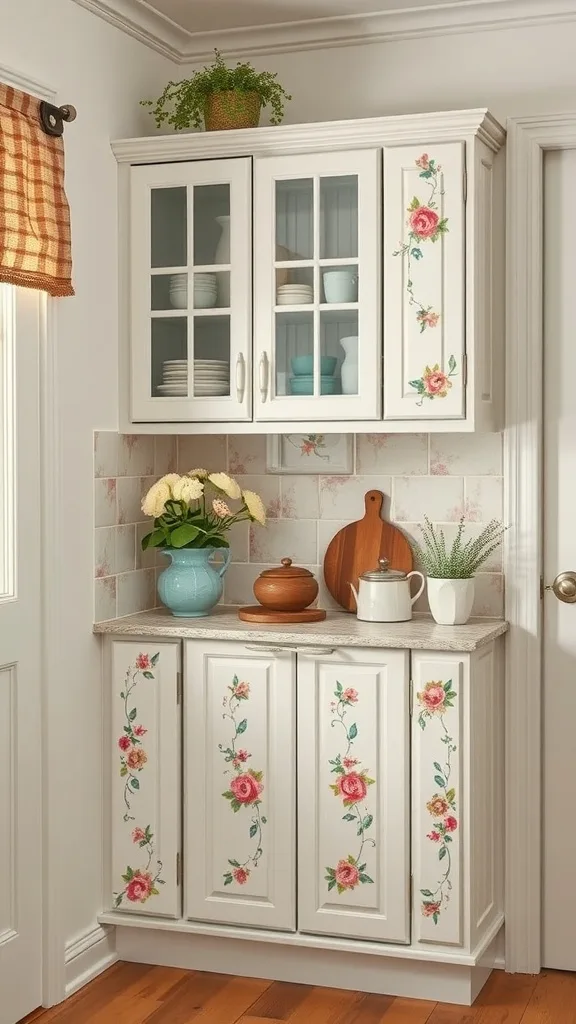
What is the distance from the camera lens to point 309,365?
3.33 meters

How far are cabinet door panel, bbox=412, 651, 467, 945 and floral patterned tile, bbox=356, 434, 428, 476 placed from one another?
679 mm

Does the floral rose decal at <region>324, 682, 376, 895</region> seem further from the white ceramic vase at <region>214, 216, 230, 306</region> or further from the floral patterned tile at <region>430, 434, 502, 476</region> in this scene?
the white ceramic vase at <region>214, 216, 230, 306</region>

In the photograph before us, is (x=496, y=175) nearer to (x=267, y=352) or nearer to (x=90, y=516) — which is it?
(x=267, y=352)

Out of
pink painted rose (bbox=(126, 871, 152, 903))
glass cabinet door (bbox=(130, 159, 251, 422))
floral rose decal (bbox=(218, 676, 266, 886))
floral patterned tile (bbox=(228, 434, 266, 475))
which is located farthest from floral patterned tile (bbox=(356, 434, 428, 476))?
pink painted rose (bbox=(126, 871, 152, 903))

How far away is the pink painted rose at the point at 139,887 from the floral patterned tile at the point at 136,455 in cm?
110

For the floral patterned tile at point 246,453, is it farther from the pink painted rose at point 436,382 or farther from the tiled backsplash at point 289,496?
the pink painted rose at point 436,382

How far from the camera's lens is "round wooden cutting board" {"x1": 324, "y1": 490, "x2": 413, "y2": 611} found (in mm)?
3578

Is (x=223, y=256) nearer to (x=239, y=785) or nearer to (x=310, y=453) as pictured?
(x=310, y=453)

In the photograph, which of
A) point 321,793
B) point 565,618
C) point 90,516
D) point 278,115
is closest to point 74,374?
point 90,516

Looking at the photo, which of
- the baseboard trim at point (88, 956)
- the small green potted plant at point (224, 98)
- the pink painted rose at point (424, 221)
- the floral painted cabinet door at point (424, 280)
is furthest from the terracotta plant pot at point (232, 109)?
the baseboard trim at point (88, 956)

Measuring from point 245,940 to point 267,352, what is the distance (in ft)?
5.21

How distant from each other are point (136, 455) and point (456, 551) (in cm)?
96

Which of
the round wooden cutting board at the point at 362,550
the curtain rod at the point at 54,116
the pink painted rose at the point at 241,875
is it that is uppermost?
the curtain rod at the point at 54,116

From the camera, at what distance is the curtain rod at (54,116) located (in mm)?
3006
